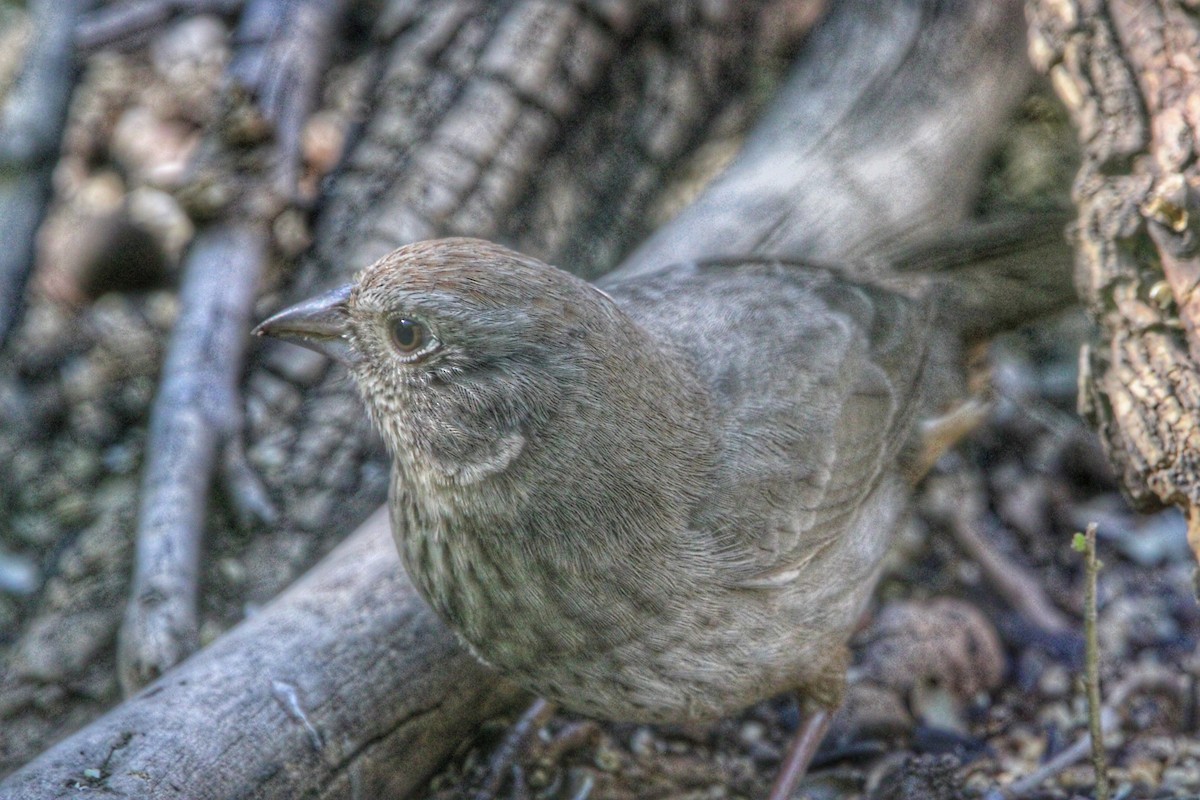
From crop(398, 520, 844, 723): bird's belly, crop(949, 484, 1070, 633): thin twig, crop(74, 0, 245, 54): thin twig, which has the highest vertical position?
crop(74, 0, 245, 54): thin twig

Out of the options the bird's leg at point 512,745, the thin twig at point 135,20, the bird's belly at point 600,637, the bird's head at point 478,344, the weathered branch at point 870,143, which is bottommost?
the bird's leg at point 512,745

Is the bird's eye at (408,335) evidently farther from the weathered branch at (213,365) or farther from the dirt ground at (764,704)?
the dirt ground at (764,704)

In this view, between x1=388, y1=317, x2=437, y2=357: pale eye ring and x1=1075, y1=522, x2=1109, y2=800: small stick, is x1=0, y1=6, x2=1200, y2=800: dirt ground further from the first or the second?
x1=388, y1=317, x2=437, y2=357: pale eye ring

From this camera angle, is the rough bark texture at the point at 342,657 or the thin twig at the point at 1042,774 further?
the thin twig at the point at 1042,774

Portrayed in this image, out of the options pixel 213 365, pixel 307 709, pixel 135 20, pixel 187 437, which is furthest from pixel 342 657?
pixel 135 20

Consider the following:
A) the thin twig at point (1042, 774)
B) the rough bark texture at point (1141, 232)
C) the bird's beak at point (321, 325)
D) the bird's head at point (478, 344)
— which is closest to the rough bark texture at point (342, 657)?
the bird's head at point (478, 344)

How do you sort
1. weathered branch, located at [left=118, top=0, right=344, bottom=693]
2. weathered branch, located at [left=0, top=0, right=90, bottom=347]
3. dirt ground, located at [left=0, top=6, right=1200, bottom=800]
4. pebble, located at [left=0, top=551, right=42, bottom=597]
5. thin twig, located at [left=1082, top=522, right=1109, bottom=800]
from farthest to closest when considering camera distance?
weathered branch, located at [left=0, top=0, right=90, bottom=347] → pebble, located at [left=0, top=551, right=42, bottom=597] → dirt ground, located at [left=0, top=6, right=1200, bottom=800] → weathered branch, located at [left=118, top=0, right=344, bottom=693] → thin twig, located at [left=1082, top=522, right=1109, bottom=800]

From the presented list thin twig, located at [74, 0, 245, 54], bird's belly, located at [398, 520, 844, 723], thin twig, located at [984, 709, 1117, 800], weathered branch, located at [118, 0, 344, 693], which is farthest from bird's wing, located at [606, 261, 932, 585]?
thin twig, located at [74, 0, 245, 54]

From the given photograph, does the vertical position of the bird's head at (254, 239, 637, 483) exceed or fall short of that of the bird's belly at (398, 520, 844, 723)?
it exceeds it
